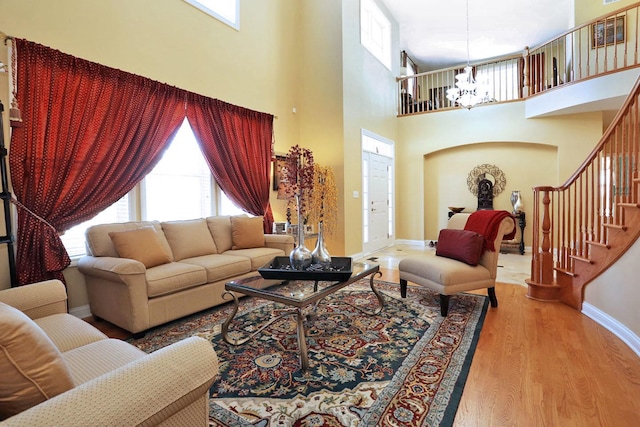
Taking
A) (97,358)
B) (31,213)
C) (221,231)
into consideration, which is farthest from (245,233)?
(97,358)

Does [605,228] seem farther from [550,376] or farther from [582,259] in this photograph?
[550,376]

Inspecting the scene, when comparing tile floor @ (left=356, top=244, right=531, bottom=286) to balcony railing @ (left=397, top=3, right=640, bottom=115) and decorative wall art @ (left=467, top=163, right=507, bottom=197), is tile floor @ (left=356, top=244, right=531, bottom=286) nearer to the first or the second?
decorative wall art @ (left=467, top=163, right=507, bottom=197)

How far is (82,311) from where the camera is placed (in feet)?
10.3

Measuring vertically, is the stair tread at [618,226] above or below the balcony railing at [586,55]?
below

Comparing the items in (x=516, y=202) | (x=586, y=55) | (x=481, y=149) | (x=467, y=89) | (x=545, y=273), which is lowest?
(x=545, y=273)

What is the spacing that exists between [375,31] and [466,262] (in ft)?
18.3

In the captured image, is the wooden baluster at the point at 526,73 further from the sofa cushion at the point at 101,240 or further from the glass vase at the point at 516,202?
the sofa cushion at the point at 101,240

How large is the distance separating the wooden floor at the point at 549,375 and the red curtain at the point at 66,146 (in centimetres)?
98

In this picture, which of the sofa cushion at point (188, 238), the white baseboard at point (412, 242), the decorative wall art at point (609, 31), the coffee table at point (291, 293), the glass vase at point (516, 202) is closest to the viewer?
the coffee table at point (291, 293)

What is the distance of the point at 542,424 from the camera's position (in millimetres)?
1609

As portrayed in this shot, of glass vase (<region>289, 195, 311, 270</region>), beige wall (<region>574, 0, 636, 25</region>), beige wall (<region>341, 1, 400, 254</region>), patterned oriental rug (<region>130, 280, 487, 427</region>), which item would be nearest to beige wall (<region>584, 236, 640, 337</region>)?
patterned oriental rug (<region>130, 280, 487, 427</region>)

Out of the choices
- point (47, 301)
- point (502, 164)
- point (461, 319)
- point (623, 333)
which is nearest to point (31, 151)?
point (47, 301)

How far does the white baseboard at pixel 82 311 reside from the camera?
3.09 m

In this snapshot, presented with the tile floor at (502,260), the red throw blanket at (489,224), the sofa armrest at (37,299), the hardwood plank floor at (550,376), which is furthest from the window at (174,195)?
the hardwood plank floor at (550,376)
